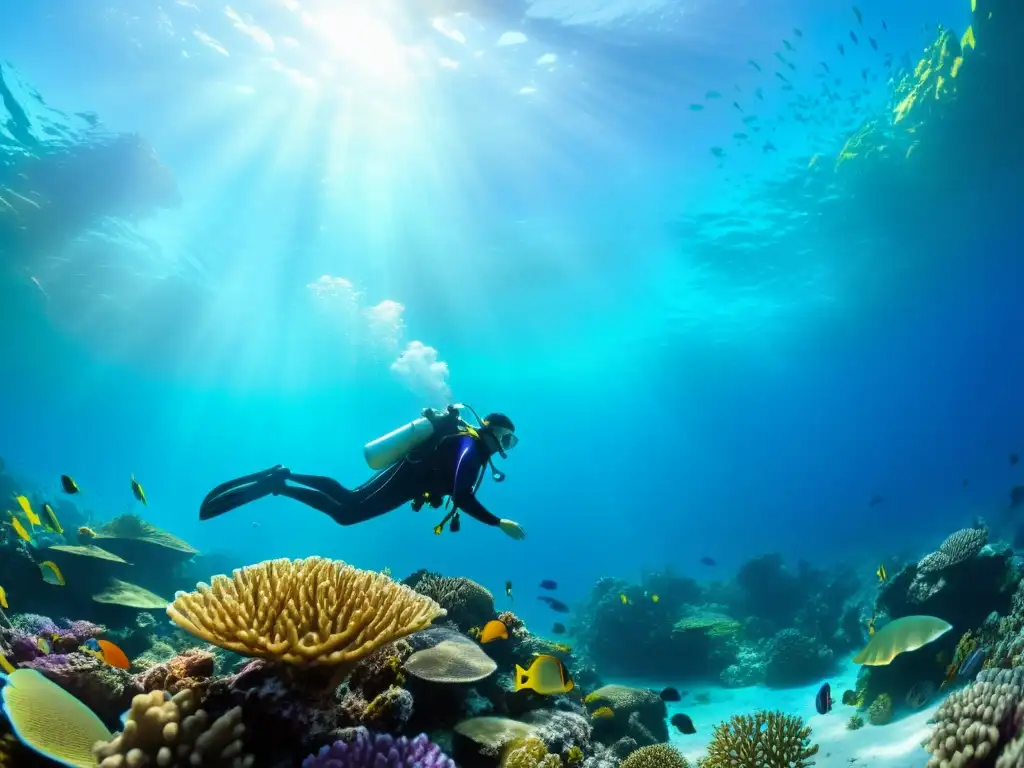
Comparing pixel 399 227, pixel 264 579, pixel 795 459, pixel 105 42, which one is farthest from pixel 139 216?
pixel 795 459

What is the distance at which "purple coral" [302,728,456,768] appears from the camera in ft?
→ 8.38

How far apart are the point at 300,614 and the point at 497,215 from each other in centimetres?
2953

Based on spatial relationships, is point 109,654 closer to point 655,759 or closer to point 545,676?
point 545,676

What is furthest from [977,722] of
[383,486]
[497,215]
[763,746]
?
[497,215]

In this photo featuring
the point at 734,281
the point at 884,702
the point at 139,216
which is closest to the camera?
the point at 884,702

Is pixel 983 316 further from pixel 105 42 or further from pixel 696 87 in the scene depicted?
pixel 105 42

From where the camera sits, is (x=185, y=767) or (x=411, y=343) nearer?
(x=185, y=767)

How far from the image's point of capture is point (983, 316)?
1933 inches

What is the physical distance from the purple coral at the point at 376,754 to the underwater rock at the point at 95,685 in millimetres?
2008

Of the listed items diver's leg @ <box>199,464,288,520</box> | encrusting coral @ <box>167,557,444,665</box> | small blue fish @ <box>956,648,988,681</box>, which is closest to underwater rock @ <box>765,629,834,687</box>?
small blue fish @ <box>956,648,988,681</box>

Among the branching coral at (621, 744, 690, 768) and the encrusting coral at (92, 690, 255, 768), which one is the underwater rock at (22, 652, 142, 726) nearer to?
the encrusting coral at (92, 690, 255, 768)

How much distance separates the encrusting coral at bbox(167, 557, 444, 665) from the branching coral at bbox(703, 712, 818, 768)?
13.1ft

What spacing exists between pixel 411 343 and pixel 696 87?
3531cm

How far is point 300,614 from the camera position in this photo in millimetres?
2783
